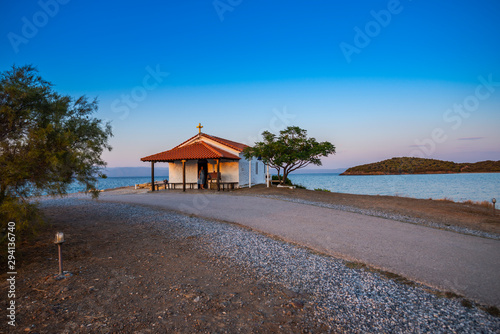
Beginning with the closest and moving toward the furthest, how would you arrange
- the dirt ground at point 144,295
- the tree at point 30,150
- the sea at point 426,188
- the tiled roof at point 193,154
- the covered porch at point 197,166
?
the dirt ground at point 144,295
the tree at point 30,150
the tiled roof at point 193,154
the covered porch at point 197,166
the sea at point 426,188

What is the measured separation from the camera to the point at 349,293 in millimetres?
4297

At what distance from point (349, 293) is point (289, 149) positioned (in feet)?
64.2

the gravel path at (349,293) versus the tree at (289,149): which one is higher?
the tree at (289,149)

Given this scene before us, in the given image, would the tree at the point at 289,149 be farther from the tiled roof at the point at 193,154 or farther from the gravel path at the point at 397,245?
the gravel path at the point at 397,245

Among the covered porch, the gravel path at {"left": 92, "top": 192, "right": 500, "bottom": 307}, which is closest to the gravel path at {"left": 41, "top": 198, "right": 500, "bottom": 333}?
the gravel path at {"left": 92, "top": 192, "right": 500, "bottom": 307}

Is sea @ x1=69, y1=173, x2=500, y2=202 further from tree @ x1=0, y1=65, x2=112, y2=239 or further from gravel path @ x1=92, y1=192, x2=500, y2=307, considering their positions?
gravel path @ x1=92, y1=192, x2=500, y2=307

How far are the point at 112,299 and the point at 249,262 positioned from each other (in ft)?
8.59

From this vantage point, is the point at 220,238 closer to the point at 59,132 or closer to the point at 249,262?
the point at 249,262

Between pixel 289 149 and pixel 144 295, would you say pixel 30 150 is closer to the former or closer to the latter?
pixel 144 295

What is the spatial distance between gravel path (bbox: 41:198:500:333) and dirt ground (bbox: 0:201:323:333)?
33cm

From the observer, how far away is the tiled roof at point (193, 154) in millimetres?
21266

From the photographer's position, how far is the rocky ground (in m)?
3.42

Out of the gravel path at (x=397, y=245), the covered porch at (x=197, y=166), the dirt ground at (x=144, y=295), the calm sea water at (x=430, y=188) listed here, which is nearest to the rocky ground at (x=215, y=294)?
the dirt ground at (x=144, y=295)

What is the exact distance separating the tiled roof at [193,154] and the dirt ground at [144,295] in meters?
15.0
